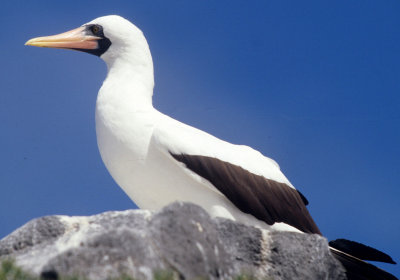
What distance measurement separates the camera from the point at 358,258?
8.53 m

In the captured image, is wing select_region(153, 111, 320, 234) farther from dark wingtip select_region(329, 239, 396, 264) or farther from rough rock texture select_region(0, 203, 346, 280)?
rough rock texture select_region(0, 203, 346, 280)

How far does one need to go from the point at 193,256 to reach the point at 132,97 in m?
3.89

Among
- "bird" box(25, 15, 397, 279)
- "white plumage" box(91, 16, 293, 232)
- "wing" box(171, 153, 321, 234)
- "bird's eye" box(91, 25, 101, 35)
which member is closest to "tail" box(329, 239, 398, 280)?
"bird" box(25, 15, 397, 279)

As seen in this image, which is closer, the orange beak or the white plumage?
the white plumage

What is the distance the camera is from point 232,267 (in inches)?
257

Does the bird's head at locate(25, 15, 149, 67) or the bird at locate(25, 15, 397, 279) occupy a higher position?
the bird's head at locate(25, 15, 149, 67)

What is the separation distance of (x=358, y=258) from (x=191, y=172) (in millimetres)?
2413

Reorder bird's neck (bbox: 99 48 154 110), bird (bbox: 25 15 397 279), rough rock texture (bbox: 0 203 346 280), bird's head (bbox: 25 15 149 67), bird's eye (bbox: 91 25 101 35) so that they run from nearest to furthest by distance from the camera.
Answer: rough rock texture (bbox: 0 203 346 280)
bird (bbox: 25 15 397 279)
bird's neck (bbox: 99 48 154 110)
bird's head (bbox: 25 15 149 67)
bird's eye (bbox: 91 25 101 35)

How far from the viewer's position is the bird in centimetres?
876

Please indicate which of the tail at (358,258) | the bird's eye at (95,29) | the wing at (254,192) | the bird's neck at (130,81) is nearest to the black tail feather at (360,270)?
the tail at (358,258)

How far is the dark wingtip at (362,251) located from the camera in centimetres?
854

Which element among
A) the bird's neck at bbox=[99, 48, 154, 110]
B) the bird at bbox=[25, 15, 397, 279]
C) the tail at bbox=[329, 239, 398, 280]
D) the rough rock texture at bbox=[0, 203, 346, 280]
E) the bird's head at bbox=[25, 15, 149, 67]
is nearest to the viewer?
the rough rock texture at bbox=[0, 203, 346, 280]

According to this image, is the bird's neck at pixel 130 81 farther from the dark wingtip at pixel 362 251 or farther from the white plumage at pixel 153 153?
the dark wingtip at pixel 362 251

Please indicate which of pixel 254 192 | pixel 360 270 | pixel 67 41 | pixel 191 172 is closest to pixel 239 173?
pixel 254 192
